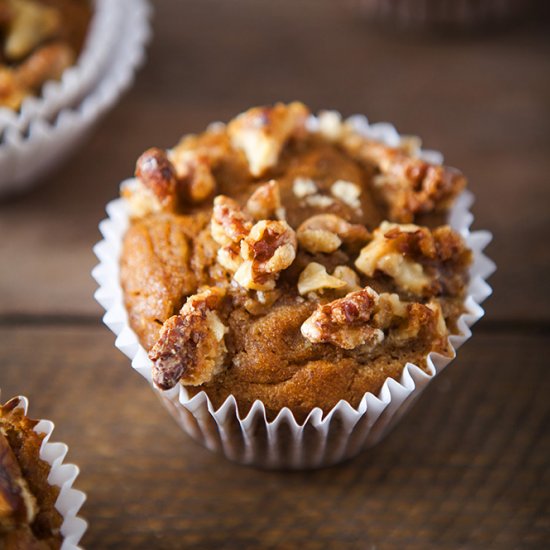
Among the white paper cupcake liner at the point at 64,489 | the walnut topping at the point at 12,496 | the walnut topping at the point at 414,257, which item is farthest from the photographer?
the walnut topping at the point at 414,257

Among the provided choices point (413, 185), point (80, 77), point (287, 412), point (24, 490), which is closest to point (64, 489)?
point (24, 490)

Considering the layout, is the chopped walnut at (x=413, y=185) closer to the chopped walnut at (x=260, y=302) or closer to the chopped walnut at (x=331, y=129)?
the chopped walnut at (x=331, y=129)

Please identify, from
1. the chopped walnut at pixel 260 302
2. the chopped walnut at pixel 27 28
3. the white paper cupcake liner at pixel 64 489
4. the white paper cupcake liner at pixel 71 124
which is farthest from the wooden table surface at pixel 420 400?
the chopped walnut at pixel 260 302

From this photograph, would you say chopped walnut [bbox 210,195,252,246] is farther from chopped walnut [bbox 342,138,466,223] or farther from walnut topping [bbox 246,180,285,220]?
chopped walnut [bbox 342,138,466,223]

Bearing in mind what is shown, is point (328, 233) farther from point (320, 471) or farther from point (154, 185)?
point (320, 471)

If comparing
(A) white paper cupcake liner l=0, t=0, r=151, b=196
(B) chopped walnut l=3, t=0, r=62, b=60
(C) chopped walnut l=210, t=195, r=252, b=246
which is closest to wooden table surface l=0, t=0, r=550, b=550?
(A) white paper cupcake liner l=0, t=0, r=151, b=196
